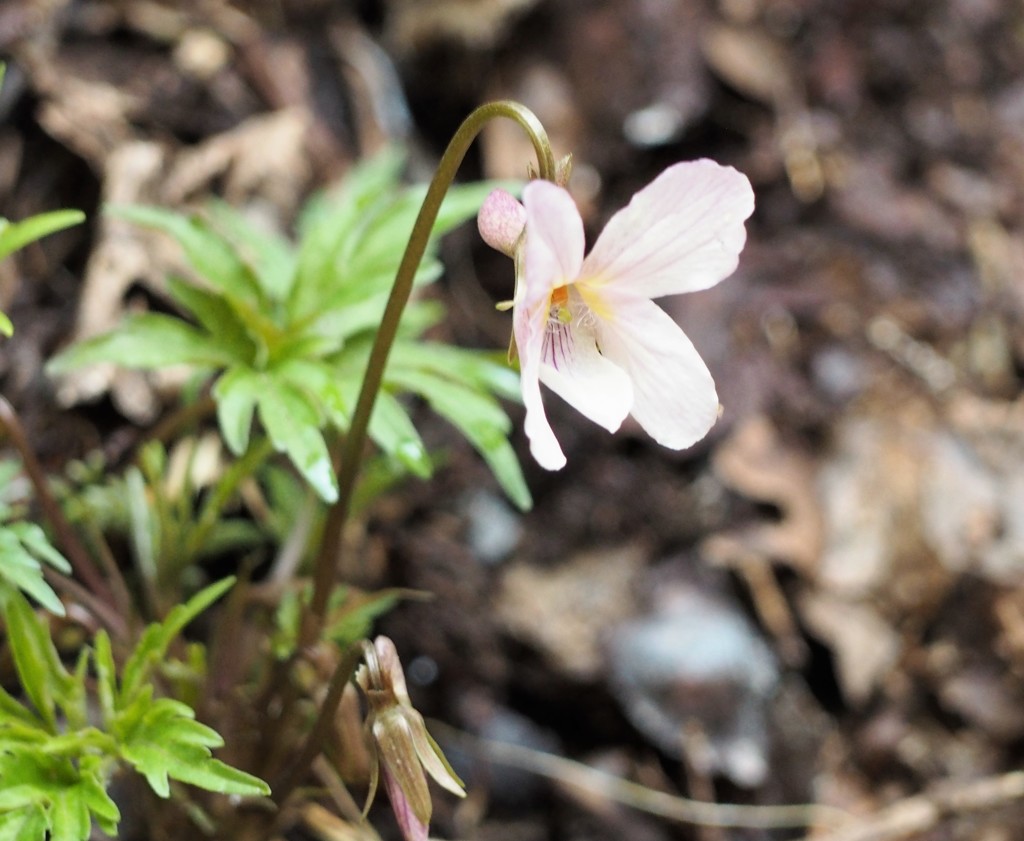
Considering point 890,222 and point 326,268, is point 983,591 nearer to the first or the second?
point 890,222

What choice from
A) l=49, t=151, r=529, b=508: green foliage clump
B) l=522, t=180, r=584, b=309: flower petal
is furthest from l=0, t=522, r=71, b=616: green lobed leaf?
l=522, t=180, r=584, b=309: flower petal

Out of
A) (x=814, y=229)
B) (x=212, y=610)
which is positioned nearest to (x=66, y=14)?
(x=212, y=610)

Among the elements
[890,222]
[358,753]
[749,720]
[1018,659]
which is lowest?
[1018,659]

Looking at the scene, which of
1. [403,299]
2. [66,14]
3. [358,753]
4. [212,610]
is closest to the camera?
[403,299]

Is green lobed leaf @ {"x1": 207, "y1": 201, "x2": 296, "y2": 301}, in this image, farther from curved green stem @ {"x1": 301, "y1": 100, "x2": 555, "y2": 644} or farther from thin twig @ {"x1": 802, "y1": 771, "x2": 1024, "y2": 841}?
thin twig @ {"x1": 802, "y1": 771, "x2": 1024, "y2": 841}

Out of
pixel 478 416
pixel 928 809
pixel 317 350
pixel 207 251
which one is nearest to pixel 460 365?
pixel 478 416

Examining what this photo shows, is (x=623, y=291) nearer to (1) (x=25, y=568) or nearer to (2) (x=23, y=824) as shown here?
(1) (x=25, y=568)
